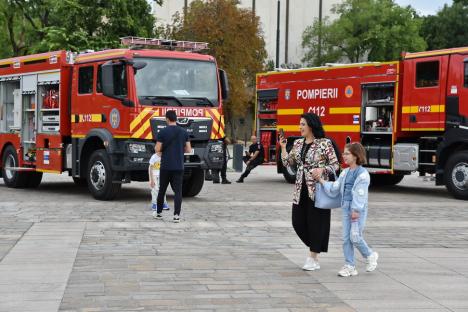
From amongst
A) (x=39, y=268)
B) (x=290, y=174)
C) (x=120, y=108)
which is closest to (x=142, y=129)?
(x=120, y=108)

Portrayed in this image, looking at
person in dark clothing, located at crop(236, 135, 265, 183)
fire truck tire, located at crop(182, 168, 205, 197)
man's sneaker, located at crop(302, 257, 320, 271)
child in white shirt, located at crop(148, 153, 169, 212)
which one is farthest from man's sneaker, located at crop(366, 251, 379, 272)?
person in dark clothing, located at crop(236, 135, 265, 183)

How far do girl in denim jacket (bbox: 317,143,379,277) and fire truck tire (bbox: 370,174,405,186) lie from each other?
13.6m

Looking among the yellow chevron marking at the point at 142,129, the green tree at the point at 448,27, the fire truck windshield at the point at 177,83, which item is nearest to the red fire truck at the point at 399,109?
the fire truck windshield at the point at 177,83

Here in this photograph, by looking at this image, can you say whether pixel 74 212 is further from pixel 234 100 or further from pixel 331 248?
pixel 234 100

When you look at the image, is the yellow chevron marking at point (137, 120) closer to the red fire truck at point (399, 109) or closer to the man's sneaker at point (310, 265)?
the red fire truck at point (399, 109)

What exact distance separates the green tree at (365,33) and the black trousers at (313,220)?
56715 millimetres

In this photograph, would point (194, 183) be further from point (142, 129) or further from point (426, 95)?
point (426, 95)

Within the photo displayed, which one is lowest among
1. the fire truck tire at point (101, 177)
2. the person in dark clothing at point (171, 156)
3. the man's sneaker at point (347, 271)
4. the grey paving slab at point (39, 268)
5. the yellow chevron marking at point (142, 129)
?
the grey paving slab at point (39, 268)

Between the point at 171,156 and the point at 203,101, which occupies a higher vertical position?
the point at 203,101

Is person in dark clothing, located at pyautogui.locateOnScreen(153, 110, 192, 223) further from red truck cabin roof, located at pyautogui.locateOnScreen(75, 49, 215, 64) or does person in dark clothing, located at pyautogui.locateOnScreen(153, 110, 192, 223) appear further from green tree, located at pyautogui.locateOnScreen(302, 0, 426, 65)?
green tree, located at pyautogui.locateOnScreen(302, 0, 426, 65)

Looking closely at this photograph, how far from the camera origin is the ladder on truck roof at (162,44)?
15.9 meters

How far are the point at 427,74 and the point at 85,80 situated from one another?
7.92 meters

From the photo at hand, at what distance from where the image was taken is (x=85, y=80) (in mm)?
16172

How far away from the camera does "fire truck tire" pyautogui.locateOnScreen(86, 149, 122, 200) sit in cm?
1528
